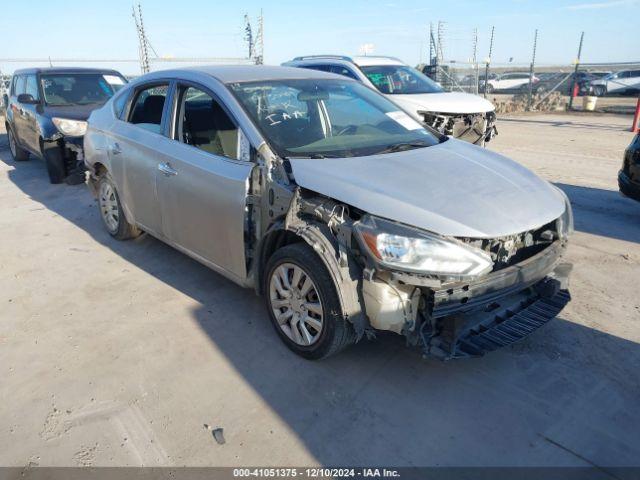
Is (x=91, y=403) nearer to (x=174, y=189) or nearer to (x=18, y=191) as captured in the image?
(x=174, y=189)

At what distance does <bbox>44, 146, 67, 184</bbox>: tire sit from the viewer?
816 centimetres

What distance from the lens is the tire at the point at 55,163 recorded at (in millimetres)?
8156

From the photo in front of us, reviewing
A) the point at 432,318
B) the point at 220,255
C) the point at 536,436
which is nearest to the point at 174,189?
the point at 220,255

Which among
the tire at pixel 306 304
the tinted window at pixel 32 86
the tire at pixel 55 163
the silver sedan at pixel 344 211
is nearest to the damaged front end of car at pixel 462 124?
the silver sedan at pixel 344 211

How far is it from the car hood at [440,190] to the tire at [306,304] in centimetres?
44

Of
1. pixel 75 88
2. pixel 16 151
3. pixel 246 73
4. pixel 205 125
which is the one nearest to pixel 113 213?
pixel 205 125

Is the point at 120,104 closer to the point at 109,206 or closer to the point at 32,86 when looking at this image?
the point at 109,206

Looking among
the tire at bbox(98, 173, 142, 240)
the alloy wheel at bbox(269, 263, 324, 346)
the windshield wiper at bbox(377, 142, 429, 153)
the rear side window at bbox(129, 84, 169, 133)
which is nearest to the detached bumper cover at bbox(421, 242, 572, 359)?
the alloy wheel at bbox(269, 263, 324, 346)

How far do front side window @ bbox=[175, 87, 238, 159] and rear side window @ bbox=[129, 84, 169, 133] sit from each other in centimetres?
29

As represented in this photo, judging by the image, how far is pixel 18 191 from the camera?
8.04 meters

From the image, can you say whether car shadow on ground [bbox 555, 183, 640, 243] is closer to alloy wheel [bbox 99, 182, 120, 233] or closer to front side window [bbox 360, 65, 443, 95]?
front side window [bbox 360, 65, 443, 95]

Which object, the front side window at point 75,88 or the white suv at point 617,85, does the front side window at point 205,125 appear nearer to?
the front side window at point 75,88

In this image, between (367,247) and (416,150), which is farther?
(416,150)

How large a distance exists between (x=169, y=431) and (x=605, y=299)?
3456 mm
